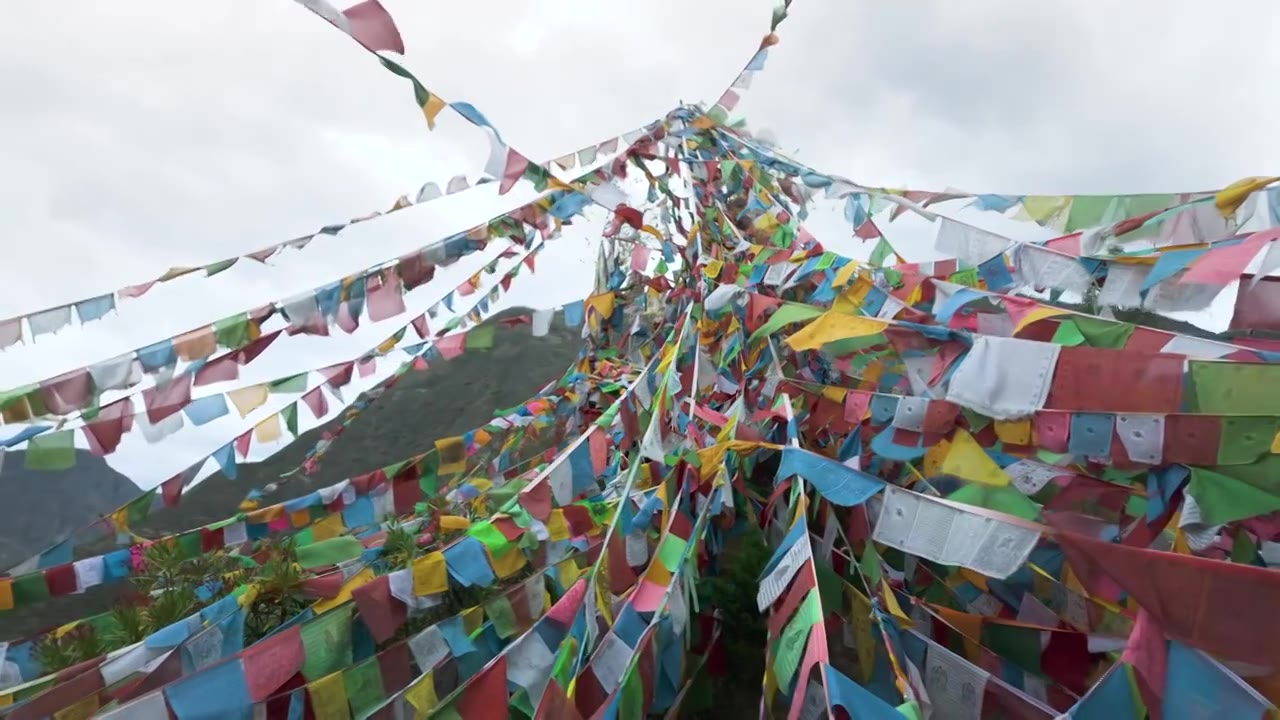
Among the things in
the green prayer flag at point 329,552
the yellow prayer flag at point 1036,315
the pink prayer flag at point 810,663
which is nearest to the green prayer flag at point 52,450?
the green prayer flag at point 329,552

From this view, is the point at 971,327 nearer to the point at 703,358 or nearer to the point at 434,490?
the point at 703,358

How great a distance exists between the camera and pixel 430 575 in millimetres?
3777


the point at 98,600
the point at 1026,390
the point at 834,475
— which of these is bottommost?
the point at 98,600

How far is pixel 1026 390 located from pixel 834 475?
0.87m

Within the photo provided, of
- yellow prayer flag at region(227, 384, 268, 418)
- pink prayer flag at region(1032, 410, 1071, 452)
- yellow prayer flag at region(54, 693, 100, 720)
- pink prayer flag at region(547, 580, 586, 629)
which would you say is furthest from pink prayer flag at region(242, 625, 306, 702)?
pink prayer flag at region(1032, 410, 1071, 452)

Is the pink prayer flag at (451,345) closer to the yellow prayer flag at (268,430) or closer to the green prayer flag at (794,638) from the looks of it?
the yellow prayer flag at (268,430)

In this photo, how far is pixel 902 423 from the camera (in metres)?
3.83

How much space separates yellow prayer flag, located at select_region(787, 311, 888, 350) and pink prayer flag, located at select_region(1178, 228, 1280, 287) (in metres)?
1.25

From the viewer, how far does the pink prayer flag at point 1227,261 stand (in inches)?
117

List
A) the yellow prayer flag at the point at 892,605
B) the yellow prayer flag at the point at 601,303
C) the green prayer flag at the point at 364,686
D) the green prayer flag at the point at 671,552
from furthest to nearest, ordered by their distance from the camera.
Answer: the yellow prayer flag at the point at 601,303, the green prayer flag at the point at 671,552, the yellow prayer flag at the point at 892,605, the green prayer flag at the point at 364,686

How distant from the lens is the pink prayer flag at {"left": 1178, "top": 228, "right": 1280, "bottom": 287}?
2975mm

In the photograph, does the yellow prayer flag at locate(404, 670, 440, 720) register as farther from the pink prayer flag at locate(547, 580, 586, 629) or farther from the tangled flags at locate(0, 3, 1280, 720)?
the pink prayer flag at locate(547, 580, 586, 629)

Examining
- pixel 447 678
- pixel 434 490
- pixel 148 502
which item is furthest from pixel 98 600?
pixel 447 678

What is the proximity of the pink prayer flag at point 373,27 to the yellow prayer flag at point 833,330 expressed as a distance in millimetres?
2333
